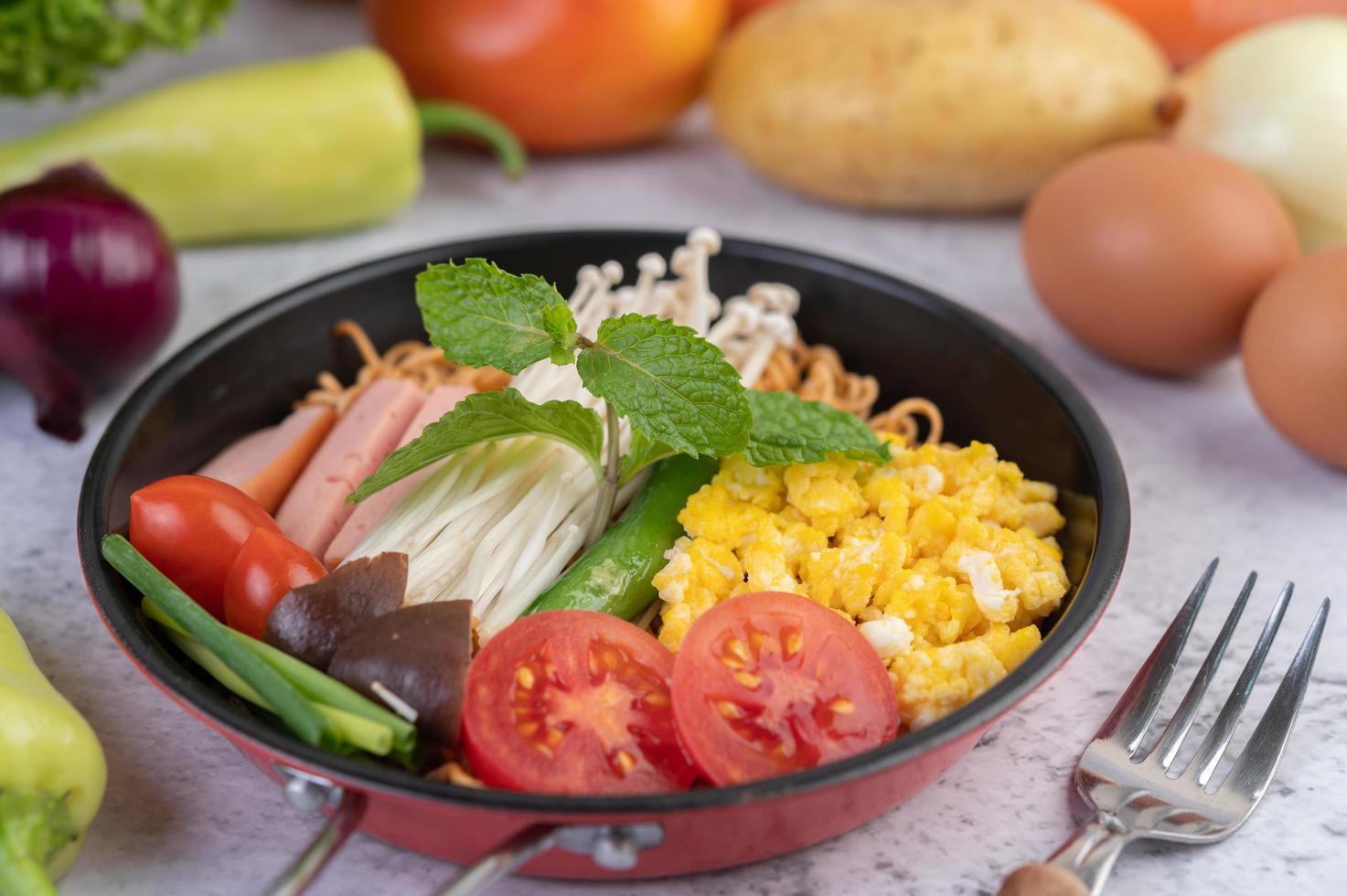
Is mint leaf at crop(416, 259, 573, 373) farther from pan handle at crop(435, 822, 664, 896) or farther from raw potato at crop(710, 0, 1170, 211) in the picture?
raw potato at crop(710, 0, 1170, 211)

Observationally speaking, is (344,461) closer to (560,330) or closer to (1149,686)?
(560,330)

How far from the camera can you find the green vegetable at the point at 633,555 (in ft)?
4.20

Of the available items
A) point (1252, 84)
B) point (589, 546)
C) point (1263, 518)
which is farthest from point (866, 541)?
point (1252, 84)

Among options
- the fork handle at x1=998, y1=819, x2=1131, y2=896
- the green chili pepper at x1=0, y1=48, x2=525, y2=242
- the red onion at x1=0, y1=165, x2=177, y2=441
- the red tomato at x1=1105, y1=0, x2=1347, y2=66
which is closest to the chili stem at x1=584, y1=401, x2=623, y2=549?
the fork handle at x1=998, y1=819, x2=1131, y2=896

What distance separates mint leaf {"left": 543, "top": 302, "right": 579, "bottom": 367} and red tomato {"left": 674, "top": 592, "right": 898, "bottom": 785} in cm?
A: 30

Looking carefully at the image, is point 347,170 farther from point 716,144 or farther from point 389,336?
point 716,144

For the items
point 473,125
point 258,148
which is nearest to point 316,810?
point 258,148

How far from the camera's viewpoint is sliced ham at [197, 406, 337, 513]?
1.47 meters

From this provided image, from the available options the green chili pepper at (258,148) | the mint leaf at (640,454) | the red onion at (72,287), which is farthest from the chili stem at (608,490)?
the green chili pepper at (258,148)

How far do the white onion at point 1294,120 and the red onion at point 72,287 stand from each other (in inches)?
64.0

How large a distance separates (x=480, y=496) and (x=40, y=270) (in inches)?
27.9

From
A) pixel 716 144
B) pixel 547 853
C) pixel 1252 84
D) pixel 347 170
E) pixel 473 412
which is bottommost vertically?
pixel 547 853

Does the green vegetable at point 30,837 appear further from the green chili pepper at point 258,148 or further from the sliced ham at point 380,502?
the green chili pepper at point 258,148

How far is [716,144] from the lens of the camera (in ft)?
8.77
